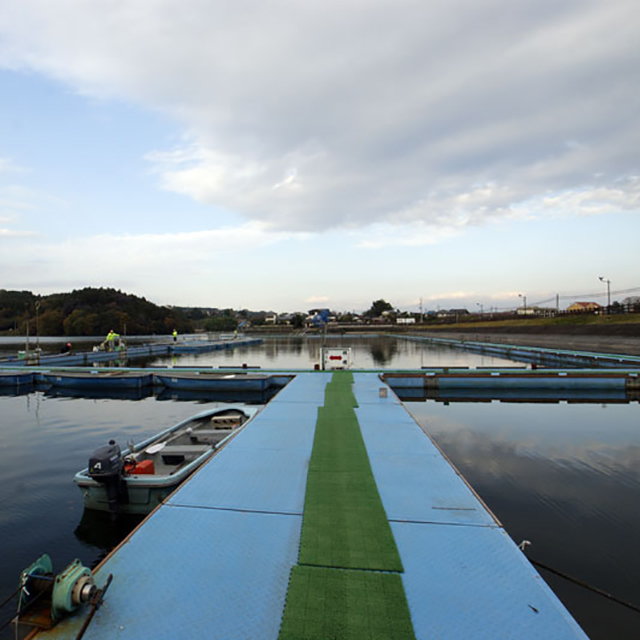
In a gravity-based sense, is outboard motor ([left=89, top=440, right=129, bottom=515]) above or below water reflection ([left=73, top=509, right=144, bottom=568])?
above

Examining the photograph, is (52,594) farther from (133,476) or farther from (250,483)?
(133,476)

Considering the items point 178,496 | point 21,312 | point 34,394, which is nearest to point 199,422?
point 178,496

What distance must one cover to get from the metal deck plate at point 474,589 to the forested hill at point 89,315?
15341 centimetres

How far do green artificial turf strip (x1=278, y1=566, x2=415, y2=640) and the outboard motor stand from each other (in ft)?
17.6

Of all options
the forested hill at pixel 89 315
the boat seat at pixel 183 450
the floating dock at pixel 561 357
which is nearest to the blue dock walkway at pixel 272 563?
the boat seat at pixel 183 450

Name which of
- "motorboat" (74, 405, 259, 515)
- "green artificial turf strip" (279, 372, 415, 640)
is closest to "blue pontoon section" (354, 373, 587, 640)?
"green artificial turf strip" (279, 372, 415, 640)

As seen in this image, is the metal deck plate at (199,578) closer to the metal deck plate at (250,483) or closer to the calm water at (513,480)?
the metal deck plate at (250,483)

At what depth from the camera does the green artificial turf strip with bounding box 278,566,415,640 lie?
3.50m

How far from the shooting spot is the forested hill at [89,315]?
138625 millimetres

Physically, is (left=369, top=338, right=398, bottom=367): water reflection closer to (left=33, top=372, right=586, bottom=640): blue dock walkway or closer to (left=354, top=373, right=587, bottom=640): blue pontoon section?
(left=354, top=373, right=587, bottom=640): blue pontoon section

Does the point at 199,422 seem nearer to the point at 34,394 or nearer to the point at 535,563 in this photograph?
the point at 535,563

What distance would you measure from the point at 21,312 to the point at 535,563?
210m

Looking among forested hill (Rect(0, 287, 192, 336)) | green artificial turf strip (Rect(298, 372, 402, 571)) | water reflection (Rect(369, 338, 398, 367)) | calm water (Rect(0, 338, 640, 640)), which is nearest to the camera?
green artificial turf strip (Rect(298, 372, 402, 571))

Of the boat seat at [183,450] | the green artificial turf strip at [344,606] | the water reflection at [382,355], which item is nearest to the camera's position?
the green artificial turf strip at [344,606]
